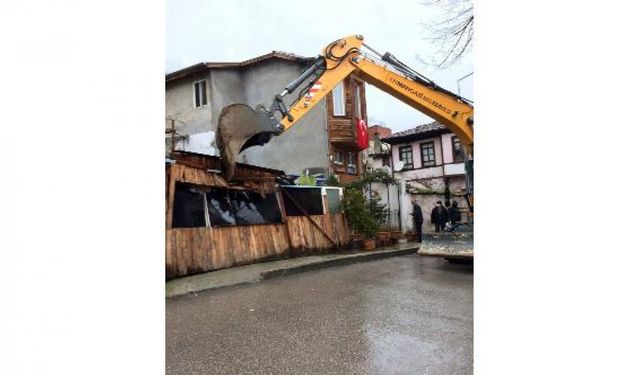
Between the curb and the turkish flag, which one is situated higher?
the turkish flag

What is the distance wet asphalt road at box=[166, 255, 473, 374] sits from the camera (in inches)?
87.9

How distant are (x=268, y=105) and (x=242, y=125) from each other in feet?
25.7

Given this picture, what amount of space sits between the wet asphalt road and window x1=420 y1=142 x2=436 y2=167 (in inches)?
583

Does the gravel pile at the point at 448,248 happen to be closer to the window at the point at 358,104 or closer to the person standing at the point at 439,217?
the person standing at the point at 439,217

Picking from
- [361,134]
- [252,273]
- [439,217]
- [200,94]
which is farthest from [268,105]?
[252,273]

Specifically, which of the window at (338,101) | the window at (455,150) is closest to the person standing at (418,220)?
the window at (338,101)

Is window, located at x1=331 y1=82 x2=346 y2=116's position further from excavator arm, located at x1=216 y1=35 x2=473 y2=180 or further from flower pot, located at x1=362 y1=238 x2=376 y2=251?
excavator arm, located at x1=216 y1=35 x2=473 y2=180

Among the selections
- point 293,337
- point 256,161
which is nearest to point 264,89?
point 256,161

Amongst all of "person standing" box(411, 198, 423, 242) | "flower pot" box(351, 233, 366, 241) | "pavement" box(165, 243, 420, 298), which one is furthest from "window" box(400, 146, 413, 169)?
"pavement" box(165, 243, 420, 298)

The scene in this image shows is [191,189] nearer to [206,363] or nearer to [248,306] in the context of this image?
[248,306]

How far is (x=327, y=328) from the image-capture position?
2.96 metres

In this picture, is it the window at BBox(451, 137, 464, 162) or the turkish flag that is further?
the window at BBox(451, 137, 464, 162)

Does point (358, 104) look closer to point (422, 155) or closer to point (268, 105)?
point (268, 105)
